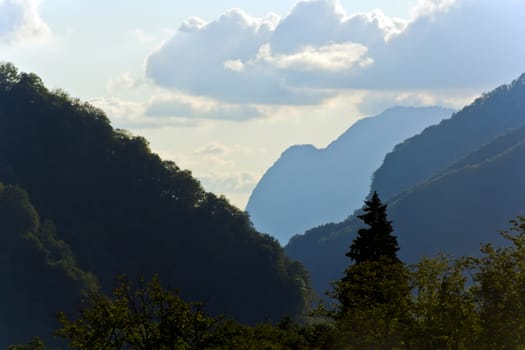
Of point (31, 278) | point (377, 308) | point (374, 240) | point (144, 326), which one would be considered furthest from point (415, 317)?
point (31, 278)

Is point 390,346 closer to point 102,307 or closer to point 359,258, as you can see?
point 102,307

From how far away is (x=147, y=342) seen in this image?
45500 millimetres

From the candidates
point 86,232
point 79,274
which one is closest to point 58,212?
point 86,232

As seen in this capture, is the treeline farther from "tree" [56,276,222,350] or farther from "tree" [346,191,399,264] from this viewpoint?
"tree" [346,191,399,264]

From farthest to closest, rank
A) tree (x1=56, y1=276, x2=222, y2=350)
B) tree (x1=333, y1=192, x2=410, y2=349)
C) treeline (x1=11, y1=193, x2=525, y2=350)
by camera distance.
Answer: tree (x1=333, y1=192, x2=410, y2=349) < tree (x1=56, y1=276, x2=222, y2=350) < treeline (x1=11, y1=193, x2=525, y2=350)

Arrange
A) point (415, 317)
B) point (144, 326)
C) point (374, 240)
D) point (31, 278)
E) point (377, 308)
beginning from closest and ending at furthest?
point (144, 326) → point (415, 317) → point (377, 308) → point (374, 240) → point (31, 278)

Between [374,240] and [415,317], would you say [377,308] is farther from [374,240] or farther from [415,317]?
[374,240]

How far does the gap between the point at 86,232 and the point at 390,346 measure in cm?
15029

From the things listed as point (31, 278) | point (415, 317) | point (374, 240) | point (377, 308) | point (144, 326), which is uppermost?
point (31, 278)

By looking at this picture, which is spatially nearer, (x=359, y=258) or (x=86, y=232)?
(x=359, y=258)

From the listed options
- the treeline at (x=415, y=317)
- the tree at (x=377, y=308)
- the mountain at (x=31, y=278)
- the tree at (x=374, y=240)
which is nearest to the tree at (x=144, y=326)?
the treeline at (x=415, y=317)

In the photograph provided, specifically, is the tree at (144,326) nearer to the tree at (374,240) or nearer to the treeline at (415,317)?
the treeline at (415,317)

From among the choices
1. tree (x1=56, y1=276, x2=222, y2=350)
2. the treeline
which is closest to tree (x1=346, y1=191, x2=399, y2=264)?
the treeline

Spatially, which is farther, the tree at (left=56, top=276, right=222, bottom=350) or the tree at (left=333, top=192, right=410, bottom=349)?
the tree at (left=333, top=192, right=410, bottom=349)
